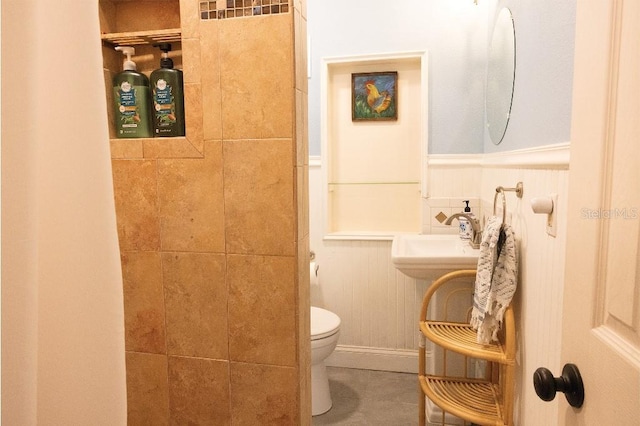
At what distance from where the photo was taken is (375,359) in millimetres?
2686

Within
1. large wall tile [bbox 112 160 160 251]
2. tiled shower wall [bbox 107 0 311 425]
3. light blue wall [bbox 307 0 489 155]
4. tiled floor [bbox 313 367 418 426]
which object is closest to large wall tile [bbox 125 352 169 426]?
tiled shower wall [bbox 107 0 311 425]

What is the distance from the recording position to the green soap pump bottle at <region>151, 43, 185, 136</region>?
1197 millimetres

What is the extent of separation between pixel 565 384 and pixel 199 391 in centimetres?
97

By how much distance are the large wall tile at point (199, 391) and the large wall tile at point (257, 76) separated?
26.7 inches

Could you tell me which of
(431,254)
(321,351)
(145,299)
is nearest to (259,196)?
(145,299)

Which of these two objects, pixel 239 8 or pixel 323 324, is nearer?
pixel 239 8

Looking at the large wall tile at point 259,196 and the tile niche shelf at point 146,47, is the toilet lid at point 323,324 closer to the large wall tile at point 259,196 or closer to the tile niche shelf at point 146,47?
the large wall tile at point 259,196

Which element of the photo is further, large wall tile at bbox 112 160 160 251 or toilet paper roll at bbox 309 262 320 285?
toilet paper roll at bbox 309 262 320 285

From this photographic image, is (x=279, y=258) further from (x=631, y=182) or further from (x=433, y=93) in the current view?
(x=433, y=93)

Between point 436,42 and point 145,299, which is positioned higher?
point 436,42

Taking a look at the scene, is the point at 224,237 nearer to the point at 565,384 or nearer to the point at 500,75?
the point at 565,384

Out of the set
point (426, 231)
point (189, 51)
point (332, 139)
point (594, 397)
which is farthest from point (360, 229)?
point (594, 397)

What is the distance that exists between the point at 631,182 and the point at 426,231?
2067mm

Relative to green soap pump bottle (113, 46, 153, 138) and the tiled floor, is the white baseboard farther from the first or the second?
green soap pump bottle (113, 46, 153, 138)
